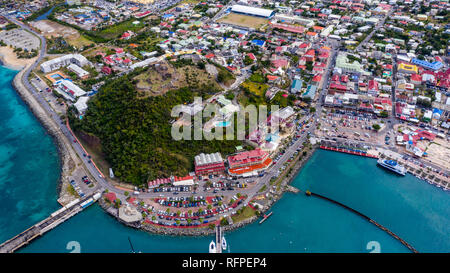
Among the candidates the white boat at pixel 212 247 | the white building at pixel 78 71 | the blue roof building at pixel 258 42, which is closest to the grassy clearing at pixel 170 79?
the white building at pixel 78 71

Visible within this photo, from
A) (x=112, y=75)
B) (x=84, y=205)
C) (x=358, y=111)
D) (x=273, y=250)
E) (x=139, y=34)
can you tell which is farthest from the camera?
(x=139, y=34)

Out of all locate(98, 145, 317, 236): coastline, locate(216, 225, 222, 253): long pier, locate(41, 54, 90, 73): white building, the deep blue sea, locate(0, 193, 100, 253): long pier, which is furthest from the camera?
locate(41, 54, 90, 73): white building

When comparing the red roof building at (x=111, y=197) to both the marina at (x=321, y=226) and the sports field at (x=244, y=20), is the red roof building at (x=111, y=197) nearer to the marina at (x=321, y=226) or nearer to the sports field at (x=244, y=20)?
the marina at (x=321, y=226)

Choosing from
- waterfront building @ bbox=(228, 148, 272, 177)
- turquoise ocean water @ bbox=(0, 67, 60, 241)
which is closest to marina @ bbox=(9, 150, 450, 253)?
turquoise ocean water @ bbox=(0, 67, 60, 241)

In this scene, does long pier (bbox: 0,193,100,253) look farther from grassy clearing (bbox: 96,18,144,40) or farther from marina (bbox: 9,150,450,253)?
grassy clearing (bbox: 96,18,144,40)

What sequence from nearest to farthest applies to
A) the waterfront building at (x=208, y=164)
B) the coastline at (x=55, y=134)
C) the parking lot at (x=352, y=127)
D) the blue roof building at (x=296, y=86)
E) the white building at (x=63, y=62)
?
the coastline at (x=55, y=134)
the waterfront building at (x=208, y=164)
the parking lot at (x=352, y=127)
the blue roof building at (x=296, y=86)
the white building at (x=63, y=62)

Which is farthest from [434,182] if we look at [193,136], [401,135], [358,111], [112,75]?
[112,75]

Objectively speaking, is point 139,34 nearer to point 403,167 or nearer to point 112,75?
point 112,75
